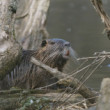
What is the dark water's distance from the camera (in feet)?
27.8

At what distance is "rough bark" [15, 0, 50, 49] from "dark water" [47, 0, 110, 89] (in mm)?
1005

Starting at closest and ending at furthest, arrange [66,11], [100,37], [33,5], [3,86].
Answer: [3,86] < [33,5] < [100,37] < [66,11]

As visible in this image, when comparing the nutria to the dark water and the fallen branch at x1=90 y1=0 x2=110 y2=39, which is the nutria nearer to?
the dark water

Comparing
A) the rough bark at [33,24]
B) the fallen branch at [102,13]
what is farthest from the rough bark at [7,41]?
the rough bark at [33,24]

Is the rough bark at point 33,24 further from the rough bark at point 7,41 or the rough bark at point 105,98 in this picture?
the rough bark at point 105,98

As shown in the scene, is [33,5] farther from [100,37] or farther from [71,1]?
[71,1]

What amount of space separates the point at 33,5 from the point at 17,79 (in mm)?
3402

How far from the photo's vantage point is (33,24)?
777cm

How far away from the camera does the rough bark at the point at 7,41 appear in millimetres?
3887

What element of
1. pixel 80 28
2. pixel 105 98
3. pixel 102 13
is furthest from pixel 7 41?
pixel 80 28

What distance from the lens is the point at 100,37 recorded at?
1041 centimetres

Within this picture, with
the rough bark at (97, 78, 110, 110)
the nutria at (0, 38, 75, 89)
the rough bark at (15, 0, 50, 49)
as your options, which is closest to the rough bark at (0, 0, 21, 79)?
the nutria at (0, 38, 75, 89)

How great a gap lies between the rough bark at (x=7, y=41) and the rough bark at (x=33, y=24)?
314 cm

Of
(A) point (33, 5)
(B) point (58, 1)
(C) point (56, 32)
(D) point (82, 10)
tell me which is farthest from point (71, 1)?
(A) point (33, 5)
